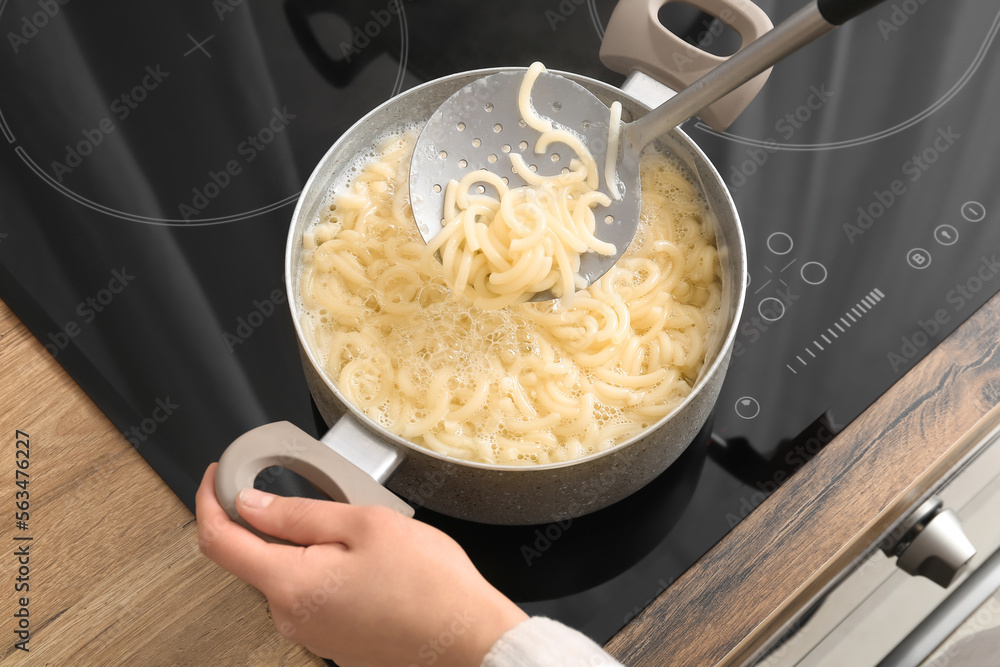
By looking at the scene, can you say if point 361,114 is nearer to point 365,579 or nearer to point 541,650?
point 365,579

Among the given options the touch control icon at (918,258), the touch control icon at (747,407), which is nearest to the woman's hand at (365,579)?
the touch control icon at (747,407)

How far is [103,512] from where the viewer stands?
3.49 ft

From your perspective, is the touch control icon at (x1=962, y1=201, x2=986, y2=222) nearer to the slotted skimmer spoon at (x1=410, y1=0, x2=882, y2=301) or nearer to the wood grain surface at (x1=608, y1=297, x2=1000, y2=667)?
the wood grain surface at (x1=608, y1=297, x2=1000, y2=667)

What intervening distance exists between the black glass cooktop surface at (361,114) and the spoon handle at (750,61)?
32cm

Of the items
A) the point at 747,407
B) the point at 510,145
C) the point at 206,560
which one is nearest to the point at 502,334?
the point at 510,145

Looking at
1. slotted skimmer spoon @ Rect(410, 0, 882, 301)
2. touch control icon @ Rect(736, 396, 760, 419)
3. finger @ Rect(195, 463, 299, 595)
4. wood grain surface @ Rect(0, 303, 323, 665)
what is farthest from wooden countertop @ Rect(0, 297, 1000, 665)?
slotted skimmer spoon @ Rect(410, 0, 882, 301)

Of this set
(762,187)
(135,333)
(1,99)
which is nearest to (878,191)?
(762,187)

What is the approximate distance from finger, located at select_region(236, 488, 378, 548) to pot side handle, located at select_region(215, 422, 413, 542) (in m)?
0.02

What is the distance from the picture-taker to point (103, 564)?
1.03m

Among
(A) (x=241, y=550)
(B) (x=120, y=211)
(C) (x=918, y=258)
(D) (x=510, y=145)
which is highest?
(C) (x=918, y=258)

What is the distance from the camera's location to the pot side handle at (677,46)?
1.17 m

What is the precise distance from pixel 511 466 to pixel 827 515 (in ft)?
1.59

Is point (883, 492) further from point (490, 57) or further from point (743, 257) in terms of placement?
point (490, 57)

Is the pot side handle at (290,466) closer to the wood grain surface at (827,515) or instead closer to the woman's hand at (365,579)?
the woman's hand at (365,579)
